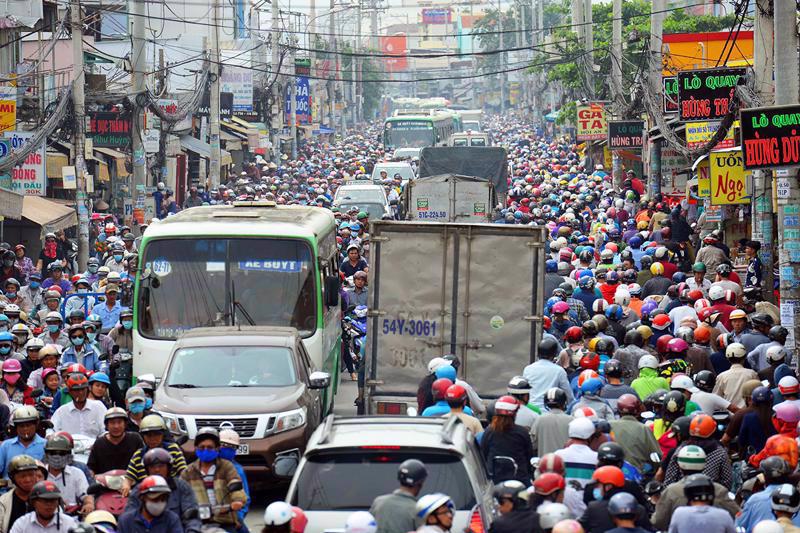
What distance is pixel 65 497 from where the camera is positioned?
1012 cm

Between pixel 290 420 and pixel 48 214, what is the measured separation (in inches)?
735

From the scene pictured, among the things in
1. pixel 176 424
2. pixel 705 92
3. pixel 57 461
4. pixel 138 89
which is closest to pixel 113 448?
pixel 57 461

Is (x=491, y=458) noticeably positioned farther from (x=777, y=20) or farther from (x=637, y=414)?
(x=777, y=20)

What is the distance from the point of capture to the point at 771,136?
15422 millimetres

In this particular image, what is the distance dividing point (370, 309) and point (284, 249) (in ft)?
3.88

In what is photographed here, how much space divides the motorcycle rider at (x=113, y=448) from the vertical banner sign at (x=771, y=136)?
7.41m

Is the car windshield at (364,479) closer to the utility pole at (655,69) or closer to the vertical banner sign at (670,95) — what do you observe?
the vertical banner sign at (670,95)

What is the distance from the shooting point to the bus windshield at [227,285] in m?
15.7

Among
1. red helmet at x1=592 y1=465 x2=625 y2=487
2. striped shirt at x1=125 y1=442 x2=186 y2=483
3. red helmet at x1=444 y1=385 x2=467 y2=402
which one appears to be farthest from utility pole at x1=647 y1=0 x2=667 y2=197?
red helmet at x1=592 y1=465 x2=625 y2=487

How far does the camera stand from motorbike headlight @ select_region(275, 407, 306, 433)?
13.3 metres

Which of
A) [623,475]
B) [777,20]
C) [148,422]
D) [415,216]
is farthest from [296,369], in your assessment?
[415,216]

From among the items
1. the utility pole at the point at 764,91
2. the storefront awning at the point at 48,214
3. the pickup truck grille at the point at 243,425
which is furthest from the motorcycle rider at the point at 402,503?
the storefront awning at the point at 48,214

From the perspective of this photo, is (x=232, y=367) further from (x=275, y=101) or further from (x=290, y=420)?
(x=275, y=101)

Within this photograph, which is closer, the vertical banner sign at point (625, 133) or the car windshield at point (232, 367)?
the car windshield at point (232, 367)
